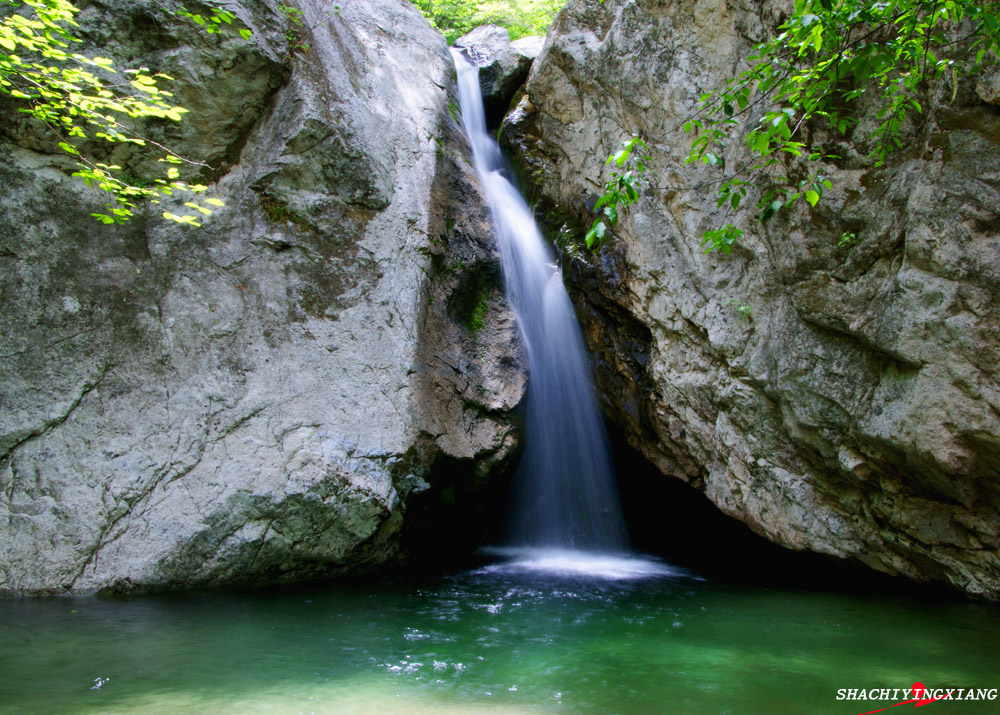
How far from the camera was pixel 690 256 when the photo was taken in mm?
6320

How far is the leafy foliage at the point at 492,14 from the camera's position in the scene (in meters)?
12.6

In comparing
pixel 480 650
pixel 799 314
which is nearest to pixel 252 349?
pixel 480 650

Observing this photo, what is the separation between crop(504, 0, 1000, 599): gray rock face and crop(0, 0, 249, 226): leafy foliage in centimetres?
433

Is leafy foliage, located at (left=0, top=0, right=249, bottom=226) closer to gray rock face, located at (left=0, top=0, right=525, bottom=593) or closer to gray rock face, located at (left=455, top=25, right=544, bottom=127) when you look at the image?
gray rock face, located at (left=0, top=0, right=525, bottom=593)

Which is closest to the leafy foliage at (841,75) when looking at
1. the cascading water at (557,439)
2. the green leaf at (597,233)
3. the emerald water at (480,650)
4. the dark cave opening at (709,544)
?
the green leaf at (597,233)

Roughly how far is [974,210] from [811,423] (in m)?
2.07

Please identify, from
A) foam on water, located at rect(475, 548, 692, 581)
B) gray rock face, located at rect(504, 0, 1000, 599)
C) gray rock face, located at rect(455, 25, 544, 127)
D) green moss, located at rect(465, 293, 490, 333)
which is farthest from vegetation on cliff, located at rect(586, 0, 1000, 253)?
gray rock face, located at rect(455, 25, 544, 127)

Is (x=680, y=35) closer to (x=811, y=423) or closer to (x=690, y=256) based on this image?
(x=690, y=256)

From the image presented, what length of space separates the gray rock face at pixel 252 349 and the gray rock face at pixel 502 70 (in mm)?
3490

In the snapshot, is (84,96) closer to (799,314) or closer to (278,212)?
(278,212)

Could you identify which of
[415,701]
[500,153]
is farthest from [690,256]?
[415,701]

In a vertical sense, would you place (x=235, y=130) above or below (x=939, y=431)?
above

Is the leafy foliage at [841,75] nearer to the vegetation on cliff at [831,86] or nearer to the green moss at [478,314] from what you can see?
the vegetation on cliff at [831,86]

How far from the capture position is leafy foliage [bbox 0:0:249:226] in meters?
4.16
